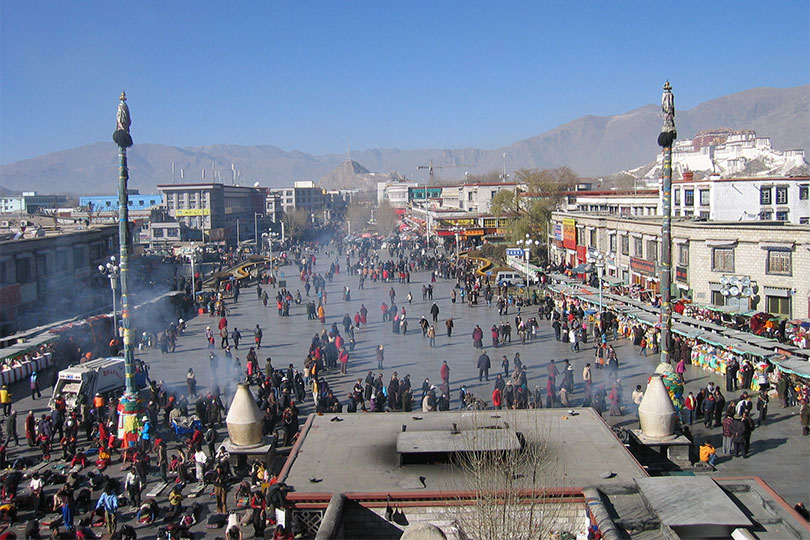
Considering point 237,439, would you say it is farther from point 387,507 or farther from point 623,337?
point 623,337

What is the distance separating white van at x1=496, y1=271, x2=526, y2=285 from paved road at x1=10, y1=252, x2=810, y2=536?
4647 millimetres

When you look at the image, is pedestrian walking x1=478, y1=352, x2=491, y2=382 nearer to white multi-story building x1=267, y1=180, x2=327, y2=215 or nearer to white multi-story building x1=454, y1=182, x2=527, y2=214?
white multi-story building x1=454, y1=182, x2=527, y2=214

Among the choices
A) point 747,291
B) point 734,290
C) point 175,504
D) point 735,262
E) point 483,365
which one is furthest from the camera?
point 735,262

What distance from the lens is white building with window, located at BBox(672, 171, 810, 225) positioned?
41219mm

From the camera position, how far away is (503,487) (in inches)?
360

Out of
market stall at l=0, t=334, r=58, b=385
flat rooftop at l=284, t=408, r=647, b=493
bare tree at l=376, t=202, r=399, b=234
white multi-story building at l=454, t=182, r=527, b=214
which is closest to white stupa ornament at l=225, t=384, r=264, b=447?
flat rooftop at l=284, t=408, r=647, b=493

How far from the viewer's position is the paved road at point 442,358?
577 inches

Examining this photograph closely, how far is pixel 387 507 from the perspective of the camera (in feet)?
33.2

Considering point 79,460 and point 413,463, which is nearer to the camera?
point 413,463

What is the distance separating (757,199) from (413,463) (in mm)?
37554

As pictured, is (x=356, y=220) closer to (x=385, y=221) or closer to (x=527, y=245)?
(x=385, y=221)

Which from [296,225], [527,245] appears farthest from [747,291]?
[296,225]

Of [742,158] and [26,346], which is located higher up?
[742,158]

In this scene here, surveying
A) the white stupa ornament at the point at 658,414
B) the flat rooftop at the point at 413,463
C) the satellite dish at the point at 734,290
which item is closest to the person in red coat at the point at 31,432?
the flat rooftop at the point at 413,463
